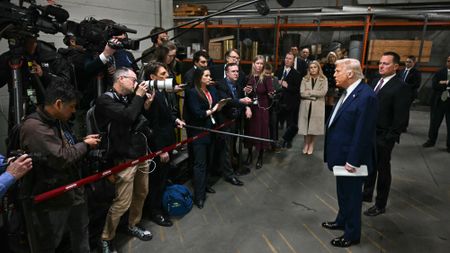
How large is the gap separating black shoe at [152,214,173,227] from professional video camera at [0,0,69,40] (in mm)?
1847

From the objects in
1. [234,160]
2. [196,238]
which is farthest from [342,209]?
[234,160]

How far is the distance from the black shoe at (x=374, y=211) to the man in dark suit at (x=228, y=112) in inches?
58.5

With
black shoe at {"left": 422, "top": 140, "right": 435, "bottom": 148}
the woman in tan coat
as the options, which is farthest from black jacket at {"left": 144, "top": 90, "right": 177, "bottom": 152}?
black shoe at {"left": 422, "top": 140, "right": 435, "bottom": 148}

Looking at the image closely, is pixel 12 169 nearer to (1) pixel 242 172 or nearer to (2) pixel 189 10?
(1) pixel 242 172

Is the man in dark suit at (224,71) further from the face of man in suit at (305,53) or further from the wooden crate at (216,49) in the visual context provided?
the wooden crate at (216,49)

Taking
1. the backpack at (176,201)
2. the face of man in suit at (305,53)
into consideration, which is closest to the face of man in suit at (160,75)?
the backpack at (176,201)

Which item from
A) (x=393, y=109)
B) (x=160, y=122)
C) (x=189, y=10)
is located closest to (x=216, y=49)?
(x=189, y=10)

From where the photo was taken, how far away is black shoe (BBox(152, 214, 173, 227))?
3008 millimetres

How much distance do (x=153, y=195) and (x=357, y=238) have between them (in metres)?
1.92

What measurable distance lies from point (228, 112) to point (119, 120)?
1.84m

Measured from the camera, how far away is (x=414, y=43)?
22.2 feet

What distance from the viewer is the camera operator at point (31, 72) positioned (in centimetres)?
223

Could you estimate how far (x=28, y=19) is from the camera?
2066mm

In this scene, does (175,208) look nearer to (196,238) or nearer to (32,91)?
(196,238)
